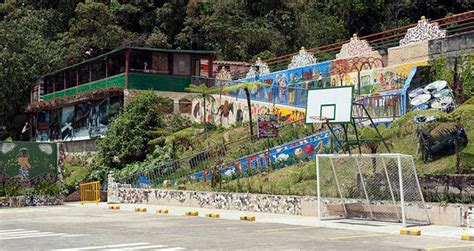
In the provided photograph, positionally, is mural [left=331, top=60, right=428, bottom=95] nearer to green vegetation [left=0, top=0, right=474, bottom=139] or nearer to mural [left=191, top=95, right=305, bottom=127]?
mural [left=191, top=95, right=305, bottom=127]

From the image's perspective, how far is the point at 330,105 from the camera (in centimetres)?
1970

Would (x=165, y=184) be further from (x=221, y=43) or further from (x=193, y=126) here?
(x=221, y=43)

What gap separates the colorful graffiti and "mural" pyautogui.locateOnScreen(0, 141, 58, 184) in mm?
9174

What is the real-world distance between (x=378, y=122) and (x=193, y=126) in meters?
13.8

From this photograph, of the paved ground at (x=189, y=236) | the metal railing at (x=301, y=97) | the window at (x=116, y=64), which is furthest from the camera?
the window at (x=116, y=64)

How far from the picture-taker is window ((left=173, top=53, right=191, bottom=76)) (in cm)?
4512

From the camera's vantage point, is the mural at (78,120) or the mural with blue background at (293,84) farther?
the mural at (78,120)

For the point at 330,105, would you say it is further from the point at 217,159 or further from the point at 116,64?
the point at 116,64

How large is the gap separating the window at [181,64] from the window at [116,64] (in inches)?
141

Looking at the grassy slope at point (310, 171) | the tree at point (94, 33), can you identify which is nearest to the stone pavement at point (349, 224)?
the grassy slope at point (310, 171)

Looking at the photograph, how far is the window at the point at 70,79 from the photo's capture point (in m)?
53.2

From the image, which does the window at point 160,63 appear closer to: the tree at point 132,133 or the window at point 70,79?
the tree at point 132,133

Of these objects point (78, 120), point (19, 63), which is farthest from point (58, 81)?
point (78, 120)

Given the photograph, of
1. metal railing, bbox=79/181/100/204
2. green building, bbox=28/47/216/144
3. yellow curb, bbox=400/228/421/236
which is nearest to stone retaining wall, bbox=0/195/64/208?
metal railing, bbox=79/181/100/204
